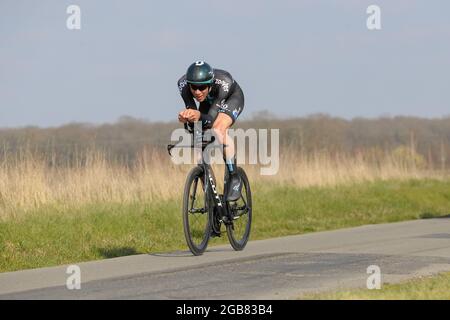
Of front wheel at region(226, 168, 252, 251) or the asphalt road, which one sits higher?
front wheel at region(226, 168, 252, 251)

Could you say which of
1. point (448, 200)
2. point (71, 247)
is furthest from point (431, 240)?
point (448, 200)

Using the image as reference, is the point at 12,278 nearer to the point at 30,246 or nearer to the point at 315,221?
the point at 30,246

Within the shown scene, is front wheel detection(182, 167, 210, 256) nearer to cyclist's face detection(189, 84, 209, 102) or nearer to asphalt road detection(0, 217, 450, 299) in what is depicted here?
asphalt road detection(0, 217, 450, 299)

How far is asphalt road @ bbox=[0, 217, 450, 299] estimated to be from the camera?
30.8ft

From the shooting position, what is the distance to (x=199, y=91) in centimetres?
1209

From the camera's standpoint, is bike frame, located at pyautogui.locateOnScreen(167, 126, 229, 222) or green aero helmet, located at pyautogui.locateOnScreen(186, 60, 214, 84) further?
bike frame, located at pyautogui.locateOnScreen(167, 126, 229, 222)

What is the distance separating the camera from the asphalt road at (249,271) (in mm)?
9398

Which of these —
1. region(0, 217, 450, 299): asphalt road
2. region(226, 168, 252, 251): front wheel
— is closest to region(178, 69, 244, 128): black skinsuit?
region(226, 168, 252, 251): front wheel

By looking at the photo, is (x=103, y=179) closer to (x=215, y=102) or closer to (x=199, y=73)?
(x=215, y=102)

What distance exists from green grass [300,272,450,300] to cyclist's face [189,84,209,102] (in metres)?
3.49

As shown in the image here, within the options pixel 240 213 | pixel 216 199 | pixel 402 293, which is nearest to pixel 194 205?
pixel 216 199

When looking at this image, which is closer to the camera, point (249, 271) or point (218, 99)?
point (249, 271)

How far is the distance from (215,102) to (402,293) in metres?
4.17
